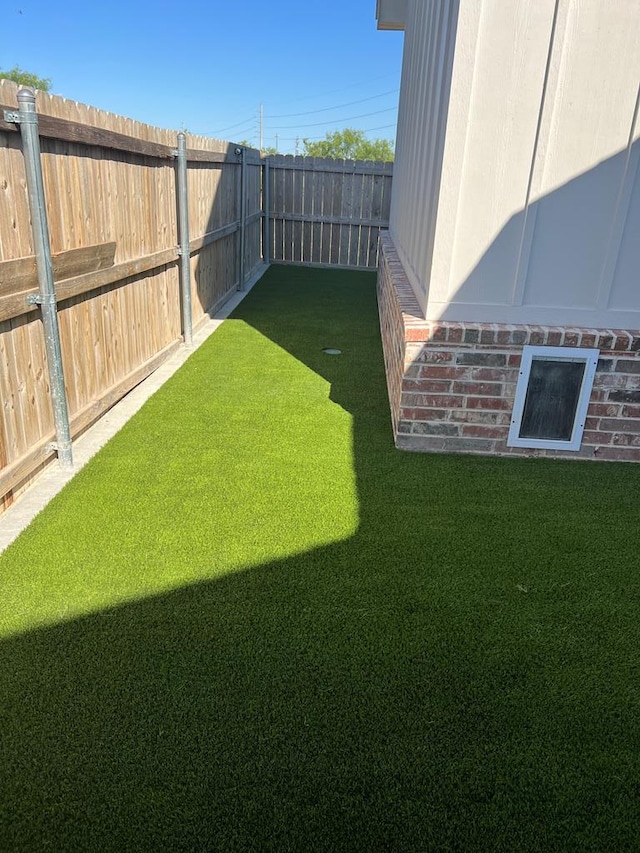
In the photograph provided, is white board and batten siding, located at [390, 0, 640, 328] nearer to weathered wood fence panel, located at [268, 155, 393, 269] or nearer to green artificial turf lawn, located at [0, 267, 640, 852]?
green artificial turf lawn, located at [0, 267, 640, 852]

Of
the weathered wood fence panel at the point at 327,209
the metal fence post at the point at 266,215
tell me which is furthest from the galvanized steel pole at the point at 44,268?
the weathered wood fence panel at the point at 327,209

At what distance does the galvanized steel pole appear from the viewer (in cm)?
307

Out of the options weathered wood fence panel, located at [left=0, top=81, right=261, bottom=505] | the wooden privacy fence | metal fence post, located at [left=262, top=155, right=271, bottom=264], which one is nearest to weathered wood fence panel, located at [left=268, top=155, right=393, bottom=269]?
metal fence post, located at [left=262, top=155, right=271, bottom=264]

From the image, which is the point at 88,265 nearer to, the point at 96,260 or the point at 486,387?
the point at 96,260

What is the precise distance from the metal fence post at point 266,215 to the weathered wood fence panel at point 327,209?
77mm

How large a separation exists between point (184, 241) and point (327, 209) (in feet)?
22.8

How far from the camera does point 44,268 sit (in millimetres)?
3334

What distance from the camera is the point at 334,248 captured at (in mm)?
12922

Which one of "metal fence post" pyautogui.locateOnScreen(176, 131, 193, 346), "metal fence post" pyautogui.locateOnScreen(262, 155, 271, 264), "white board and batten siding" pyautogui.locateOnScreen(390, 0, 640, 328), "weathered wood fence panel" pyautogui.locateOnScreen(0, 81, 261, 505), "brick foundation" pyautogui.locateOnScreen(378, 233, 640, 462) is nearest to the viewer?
"weathered wood fence panel" pyautogui.locateOnScreen(0, 81, 261, 505)

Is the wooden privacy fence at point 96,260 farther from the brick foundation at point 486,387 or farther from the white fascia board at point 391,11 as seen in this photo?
the white fascia board at point 391,11

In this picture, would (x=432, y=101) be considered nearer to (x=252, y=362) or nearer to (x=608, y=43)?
(x=608, y=43)

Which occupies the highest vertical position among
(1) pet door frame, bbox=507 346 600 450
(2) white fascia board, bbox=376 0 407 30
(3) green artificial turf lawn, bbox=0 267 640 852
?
(2) white fascia board, bbox=376 0 407 30

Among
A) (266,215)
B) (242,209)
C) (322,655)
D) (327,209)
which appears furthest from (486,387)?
(266,215)

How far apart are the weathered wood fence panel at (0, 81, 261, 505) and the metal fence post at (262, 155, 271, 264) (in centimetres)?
553
